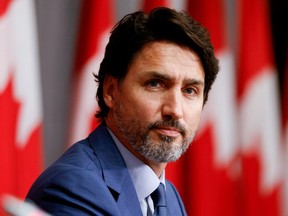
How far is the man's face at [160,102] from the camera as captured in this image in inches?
49.2

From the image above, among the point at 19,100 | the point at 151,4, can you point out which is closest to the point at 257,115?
the point at 151,4

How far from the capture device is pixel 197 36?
1.32 meters

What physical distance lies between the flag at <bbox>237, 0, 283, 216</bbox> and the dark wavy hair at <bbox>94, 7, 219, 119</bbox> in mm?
1087

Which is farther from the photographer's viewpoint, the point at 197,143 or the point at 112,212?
the point at 197,143

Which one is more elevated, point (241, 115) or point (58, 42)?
point (58, 42)

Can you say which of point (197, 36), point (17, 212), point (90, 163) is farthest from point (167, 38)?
point (17, 212)

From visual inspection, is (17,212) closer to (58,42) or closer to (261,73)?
(58,42)

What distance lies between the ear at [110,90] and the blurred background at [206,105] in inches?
23.8

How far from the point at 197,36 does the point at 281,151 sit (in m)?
1.29

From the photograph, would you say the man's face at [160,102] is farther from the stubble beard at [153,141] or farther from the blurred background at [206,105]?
the blurred background at [206,105]

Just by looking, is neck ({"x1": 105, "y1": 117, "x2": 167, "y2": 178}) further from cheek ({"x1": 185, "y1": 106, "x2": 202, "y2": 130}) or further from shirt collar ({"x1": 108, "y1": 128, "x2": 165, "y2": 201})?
cheek ({"x1": 185, "y1": 106, "x2": 202, "y2": 130})

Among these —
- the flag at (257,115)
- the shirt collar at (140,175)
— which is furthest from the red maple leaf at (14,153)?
the flag at (257,115)

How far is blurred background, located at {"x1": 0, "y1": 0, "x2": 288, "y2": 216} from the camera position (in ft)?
6.45

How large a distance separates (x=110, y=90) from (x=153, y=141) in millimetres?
208
